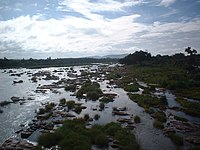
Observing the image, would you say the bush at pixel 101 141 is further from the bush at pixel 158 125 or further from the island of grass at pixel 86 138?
the bush at pixel 158 125

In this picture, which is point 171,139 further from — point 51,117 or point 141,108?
point 51,117

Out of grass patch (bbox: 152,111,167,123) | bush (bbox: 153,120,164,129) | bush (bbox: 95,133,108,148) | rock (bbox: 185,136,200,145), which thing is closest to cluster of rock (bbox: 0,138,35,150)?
bush (bbox: 95,133,108,148)

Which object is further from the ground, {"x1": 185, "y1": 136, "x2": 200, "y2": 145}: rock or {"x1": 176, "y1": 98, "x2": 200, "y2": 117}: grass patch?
{"x1": 176, "y1": 98, "x2": 200, "y2": 117}: grass patch

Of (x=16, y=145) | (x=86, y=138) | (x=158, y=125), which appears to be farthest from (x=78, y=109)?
(x=16, y=145)

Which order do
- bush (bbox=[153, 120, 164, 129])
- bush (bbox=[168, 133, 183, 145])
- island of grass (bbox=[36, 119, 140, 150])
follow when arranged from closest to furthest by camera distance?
island of grass (bbox=[36, 119, 140, 150]) → bush (bbox=[168, 133, 183, 145]) → bush (bbox=[153, 120, 164, 129])

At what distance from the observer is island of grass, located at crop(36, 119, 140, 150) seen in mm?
29719

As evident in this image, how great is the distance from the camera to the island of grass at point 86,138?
29719mm

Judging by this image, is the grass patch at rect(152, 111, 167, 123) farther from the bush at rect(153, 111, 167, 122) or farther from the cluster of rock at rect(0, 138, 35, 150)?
the cluster of rock at rect(0, 138, 35, 150)

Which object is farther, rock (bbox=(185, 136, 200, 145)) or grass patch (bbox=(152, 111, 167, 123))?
grass patch (bbox=(152, 111, 167, 123))

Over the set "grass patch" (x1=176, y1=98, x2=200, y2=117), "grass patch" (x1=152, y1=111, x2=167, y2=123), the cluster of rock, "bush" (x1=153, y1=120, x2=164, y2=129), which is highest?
"grass patch" (x1=176, y1=98, x2=200, y2=117)

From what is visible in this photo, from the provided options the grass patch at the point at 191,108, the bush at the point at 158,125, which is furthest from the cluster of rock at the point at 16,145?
the grass patch at the point at 191,108

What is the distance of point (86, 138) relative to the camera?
31734mm

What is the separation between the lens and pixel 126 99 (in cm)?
6594

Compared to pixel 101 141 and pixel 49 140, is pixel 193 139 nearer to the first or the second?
pixel 101 141
